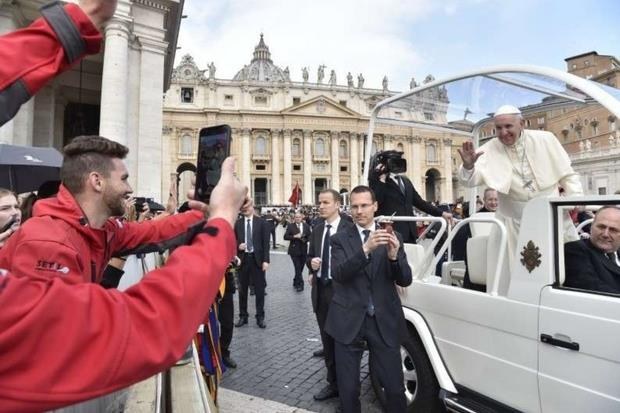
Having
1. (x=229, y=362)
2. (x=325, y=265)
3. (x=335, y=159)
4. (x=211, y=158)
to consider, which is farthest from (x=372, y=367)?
(x=335, y=159)

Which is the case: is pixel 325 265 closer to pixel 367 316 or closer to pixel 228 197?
pixel 367 316

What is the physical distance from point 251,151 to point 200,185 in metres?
65.5

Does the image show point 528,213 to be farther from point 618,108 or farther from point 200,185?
point 200,185

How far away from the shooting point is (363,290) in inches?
128

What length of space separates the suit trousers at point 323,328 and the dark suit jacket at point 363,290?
1.22 m

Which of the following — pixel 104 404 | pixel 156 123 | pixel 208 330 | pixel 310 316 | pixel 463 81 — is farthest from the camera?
pixel 156 123

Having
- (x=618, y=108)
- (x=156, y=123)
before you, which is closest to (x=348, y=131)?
(x=156, y=123)

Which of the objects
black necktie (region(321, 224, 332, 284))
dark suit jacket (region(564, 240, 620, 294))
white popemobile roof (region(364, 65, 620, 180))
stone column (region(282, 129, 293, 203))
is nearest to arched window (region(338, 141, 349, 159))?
Result: stone column (region(282, 129, 293, 203))

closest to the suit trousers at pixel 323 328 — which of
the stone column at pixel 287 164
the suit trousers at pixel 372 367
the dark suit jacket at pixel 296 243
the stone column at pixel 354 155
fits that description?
the suit trousers at pixel 372 367

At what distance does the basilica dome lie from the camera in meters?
75.7

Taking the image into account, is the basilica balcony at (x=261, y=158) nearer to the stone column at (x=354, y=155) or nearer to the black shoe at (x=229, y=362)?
the stone column at (x=354, y=155)

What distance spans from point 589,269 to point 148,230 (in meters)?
2.70

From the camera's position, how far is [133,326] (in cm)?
84

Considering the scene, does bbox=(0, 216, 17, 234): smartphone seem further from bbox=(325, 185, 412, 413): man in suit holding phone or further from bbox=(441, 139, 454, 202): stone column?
bbox=(441, 139, 454, 202): stone column
